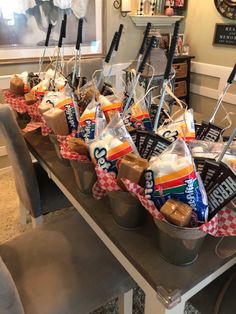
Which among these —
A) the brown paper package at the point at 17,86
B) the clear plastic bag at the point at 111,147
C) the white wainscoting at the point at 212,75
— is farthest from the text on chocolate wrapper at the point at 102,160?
the white wainscoting at the point at 212,75

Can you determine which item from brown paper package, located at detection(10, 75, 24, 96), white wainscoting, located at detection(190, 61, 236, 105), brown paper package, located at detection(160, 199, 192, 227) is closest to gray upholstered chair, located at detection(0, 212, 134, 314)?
brown paper package, located at detection(160, 199, 192, 227)

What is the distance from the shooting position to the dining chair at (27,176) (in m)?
1.09

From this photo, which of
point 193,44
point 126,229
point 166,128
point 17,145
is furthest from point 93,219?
point 193,44

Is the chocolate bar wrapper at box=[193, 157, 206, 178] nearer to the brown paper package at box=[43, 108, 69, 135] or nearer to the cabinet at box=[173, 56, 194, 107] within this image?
the brown paper package at box=[43, 108, 69, 135]

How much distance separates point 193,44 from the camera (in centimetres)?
303

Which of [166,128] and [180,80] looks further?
[180,80]

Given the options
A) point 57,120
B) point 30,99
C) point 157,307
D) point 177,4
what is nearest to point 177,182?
point 157,307

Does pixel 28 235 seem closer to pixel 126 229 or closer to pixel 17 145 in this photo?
pixel 17 145

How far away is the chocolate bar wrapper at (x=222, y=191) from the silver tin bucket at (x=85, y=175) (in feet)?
1.16

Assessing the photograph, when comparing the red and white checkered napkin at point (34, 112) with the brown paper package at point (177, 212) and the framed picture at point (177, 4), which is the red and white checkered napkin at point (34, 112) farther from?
the framed picture at point (177, 4)

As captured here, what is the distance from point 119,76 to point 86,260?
2.17m

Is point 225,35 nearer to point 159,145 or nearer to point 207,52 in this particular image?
point 207,52

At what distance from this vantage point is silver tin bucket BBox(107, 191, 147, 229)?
672 millimetres

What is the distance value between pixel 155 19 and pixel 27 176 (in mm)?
2240
